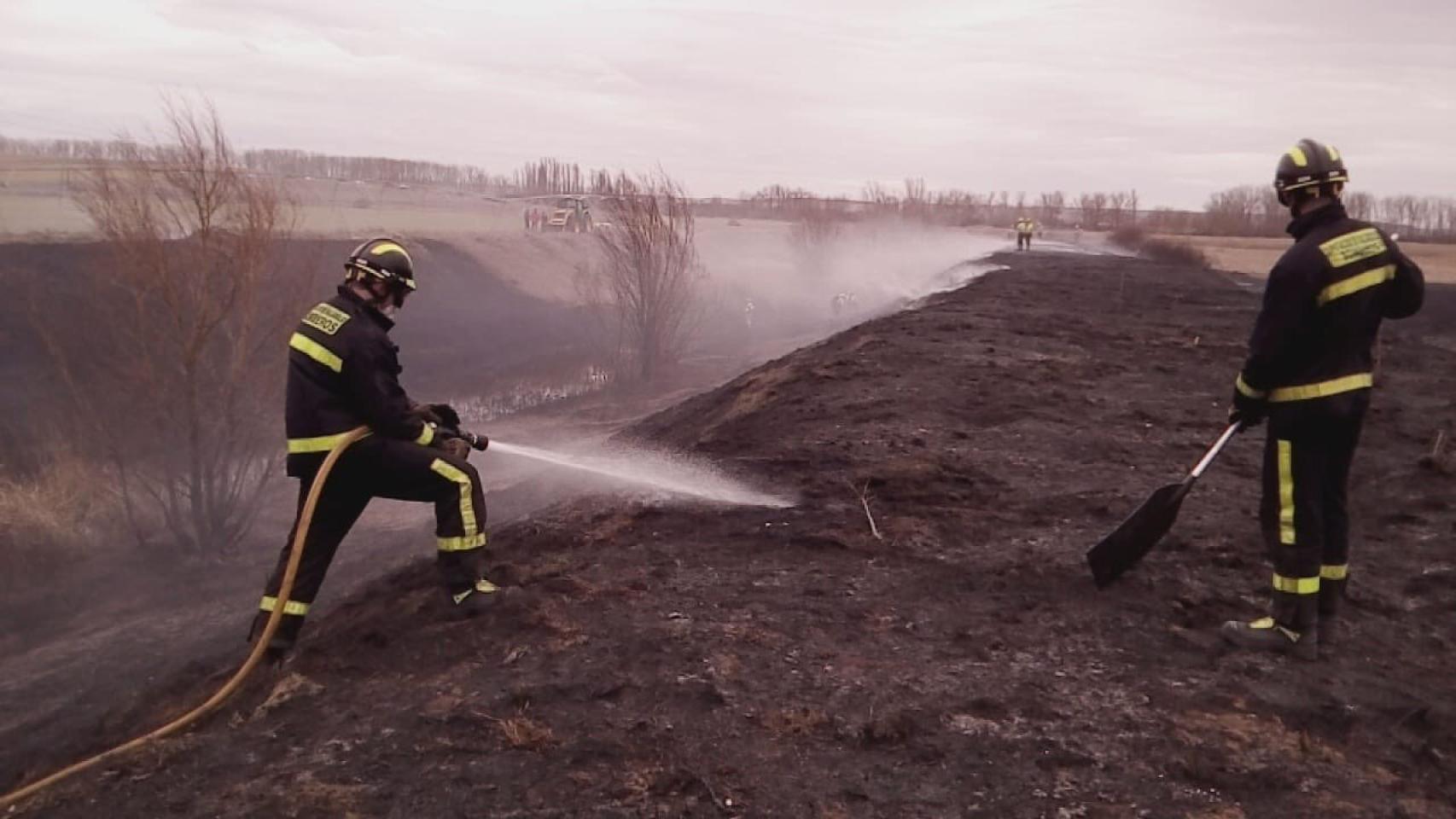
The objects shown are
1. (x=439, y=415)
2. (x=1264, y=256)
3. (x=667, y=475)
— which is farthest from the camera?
(x=1264, y=256)

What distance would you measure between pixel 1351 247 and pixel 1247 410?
824 millimetres

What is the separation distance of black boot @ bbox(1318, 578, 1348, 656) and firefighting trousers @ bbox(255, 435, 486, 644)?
4.09 metres

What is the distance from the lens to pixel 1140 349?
44.7 feet

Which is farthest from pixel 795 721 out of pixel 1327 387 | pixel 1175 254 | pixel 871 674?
pixel 1175 254

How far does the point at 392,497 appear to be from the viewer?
514 cm

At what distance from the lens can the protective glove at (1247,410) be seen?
4664 mm

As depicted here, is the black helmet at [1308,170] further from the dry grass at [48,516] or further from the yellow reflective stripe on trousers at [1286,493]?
the dry grass at [48,516]

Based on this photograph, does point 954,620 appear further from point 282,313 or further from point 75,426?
point 75,426

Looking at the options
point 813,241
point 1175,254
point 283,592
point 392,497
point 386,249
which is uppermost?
point 813,241

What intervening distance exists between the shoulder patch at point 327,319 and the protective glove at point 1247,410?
4.28m

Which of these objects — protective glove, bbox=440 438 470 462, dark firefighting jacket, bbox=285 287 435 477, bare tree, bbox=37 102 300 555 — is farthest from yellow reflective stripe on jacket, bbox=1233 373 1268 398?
bare tree, bbox=37 102 300 555

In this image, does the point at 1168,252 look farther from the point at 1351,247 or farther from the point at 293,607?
the point at 293,607

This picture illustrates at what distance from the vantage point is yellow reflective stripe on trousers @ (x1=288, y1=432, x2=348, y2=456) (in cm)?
509

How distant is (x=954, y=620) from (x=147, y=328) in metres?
14.2
